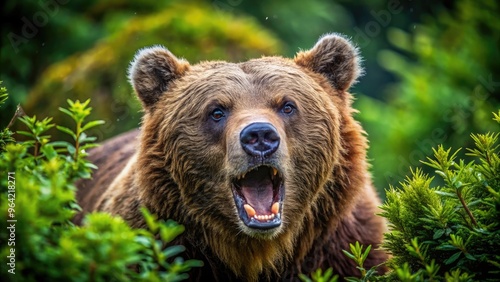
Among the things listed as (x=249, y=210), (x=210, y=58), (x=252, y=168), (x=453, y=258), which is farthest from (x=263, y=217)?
(x=210, y=58)

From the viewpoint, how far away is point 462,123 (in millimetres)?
10266

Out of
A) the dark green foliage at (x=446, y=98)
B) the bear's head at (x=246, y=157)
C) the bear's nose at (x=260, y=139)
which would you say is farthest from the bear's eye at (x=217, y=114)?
the dark green foliage at (x=446, y=98)

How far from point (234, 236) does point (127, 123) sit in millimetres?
5734

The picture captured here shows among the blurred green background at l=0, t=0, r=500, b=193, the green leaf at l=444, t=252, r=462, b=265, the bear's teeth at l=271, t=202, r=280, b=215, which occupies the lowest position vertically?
the green leaf at l=444, t=252, r=462, b=265

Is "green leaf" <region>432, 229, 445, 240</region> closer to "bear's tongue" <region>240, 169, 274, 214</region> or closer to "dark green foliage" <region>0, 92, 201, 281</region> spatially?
"bear's tongue" <region>240, 169, 274, 214</region>

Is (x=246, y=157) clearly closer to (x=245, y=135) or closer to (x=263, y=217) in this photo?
(x=245, y=135)

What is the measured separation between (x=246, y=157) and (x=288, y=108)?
0.74m

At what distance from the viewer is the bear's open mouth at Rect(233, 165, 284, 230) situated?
512cm

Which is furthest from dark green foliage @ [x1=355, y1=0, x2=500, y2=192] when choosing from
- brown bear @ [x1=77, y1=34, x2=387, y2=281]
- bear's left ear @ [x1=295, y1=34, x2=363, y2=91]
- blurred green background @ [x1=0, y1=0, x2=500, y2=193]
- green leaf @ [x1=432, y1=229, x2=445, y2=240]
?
green leaf @ [x1=432, y1=229, x2=445, y2=240]

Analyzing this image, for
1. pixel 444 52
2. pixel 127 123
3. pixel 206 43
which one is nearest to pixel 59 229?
pixel 127 123

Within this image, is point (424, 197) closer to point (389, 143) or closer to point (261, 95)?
point (261, 95)

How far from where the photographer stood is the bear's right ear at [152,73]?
598cm

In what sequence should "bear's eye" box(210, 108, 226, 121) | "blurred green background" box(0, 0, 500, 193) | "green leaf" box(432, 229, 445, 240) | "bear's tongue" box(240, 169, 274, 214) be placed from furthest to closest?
"blurred green background" box(0, 0, 500, 193) → "bear's eye" box(210, 108, 226, 121) → "bear's tongue" box(240, 169, 274, 214) → "green leaf" box(432, 229, 445, 240)

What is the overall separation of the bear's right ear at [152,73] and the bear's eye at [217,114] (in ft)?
2.36
